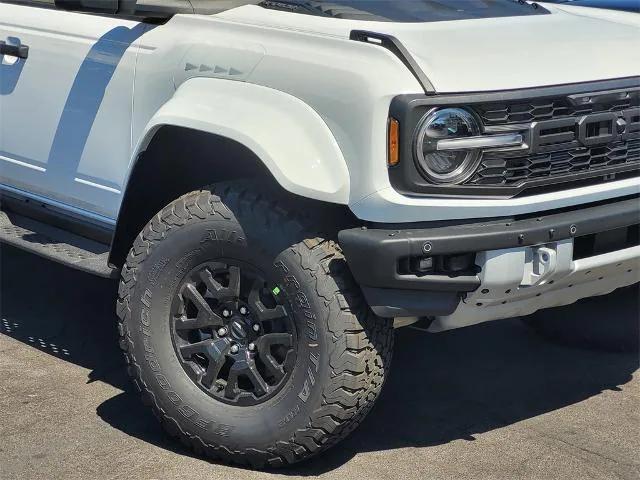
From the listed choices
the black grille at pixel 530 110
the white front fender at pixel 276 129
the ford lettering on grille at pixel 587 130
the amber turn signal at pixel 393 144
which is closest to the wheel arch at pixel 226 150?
the white front fender at pixel 276 129

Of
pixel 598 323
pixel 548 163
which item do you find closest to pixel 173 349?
pixel 548 163

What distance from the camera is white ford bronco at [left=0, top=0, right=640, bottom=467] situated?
11.2 ft

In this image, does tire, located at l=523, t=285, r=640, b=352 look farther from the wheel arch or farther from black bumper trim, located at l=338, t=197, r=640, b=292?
the wheel arch

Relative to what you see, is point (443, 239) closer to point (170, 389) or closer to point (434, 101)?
point (434, 101)

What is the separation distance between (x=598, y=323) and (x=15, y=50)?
8.84 ft

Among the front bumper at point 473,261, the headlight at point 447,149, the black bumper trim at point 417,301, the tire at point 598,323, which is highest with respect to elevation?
the headlight at point 447,149

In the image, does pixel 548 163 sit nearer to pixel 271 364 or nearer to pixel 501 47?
pixel 501 47

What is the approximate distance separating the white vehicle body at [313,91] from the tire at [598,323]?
1.00m

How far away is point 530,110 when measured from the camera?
11.4 feet

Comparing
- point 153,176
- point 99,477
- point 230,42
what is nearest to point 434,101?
point 230,42

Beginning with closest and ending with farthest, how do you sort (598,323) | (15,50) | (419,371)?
(15,50)
(419,371)
(598,323)

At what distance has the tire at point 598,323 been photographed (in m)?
4.94

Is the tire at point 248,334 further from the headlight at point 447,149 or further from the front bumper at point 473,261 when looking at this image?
the headlight at point 447,149

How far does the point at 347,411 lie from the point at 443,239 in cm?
67
